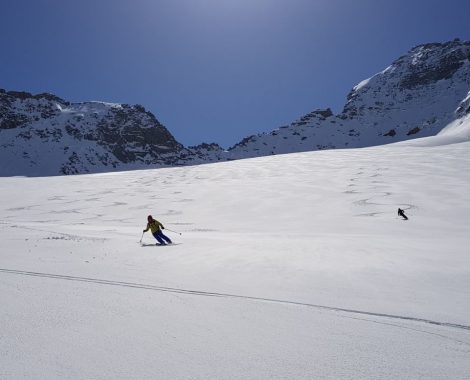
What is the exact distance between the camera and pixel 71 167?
192 metres

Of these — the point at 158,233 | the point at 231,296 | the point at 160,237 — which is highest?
the point at 231,296

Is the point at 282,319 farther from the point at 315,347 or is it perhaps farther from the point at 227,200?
the point at 227,200

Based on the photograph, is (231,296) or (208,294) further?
(208,294)

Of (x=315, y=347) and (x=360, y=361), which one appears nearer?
(x=360, y=361)

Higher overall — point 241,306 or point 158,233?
point 241,306

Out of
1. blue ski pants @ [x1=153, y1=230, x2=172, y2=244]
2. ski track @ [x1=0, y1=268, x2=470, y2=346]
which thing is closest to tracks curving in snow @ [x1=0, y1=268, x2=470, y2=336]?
ski track @ [x1=0, y1=268, x2=470, y2=346]

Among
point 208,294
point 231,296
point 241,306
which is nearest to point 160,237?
point 208,294

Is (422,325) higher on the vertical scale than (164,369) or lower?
lower

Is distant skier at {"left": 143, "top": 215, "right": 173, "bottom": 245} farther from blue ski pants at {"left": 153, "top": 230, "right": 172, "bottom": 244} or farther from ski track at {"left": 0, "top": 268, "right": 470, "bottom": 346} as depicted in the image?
ski track at {"left": 0, "top": 268, "right": 470, "bottom": 346}

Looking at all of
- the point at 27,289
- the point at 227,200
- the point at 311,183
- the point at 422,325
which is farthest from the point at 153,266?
the point at 311,183

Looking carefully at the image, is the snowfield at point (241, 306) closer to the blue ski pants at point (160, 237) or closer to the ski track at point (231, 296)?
the ski track at point (231, 296)

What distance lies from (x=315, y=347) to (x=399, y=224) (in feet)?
44.3

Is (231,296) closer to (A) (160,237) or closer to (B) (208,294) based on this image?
(B) (208,294)

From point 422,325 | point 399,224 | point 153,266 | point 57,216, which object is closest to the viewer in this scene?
point 422,325
